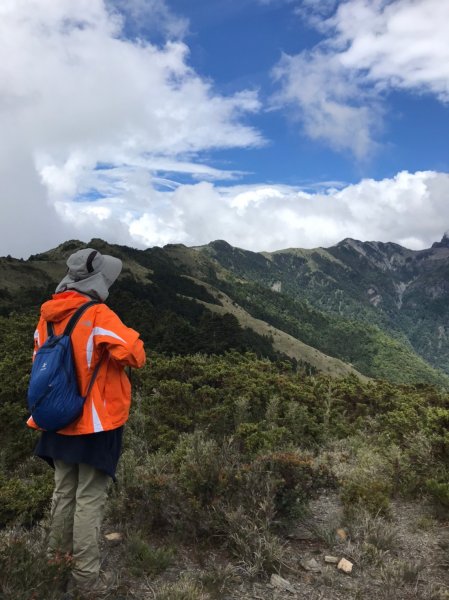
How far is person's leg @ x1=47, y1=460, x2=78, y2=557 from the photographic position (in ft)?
11.2

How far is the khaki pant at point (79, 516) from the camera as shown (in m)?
3.22

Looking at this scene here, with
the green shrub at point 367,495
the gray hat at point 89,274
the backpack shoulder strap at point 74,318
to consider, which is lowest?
the green shrub at point 367,495

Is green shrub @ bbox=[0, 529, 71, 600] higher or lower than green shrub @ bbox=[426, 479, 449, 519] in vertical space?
higher

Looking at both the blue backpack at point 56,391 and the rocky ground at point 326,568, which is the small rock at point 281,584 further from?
the blue backpack at point 56,391

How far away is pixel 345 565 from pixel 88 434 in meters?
2.39

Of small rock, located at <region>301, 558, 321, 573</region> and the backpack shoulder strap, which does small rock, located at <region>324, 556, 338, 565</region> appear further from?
the backpack shoulder strap

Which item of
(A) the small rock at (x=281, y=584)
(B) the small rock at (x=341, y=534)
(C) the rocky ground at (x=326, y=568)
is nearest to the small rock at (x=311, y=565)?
(C) the rocky ground at (x=326, y=568)

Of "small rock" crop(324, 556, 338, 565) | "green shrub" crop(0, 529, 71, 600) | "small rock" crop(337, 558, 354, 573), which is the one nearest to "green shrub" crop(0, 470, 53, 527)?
"green shrub" crop(0, 529, 71, 600)

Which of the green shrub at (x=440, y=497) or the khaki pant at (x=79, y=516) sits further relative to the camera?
the green shrub at (x=440, y=497)

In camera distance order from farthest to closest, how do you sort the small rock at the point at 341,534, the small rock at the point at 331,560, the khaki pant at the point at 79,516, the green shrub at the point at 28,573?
the small rock at the point at 341,534
the small rock at the point at 331,560
the khaki pant at the point at 79,516
the green shrub at the point at 28,573

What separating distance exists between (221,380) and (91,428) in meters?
7.84

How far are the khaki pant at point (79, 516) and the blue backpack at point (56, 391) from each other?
0.47 metres

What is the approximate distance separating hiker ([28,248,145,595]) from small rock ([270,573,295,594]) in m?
1.24

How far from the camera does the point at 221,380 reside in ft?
35.7
